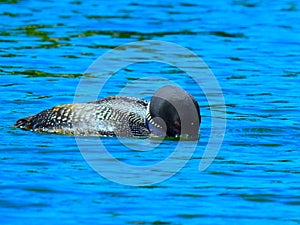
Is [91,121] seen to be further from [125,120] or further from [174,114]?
[174,114]

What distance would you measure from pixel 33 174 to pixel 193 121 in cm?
236

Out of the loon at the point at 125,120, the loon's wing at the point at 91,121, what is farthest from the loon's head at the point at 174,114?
the loon's wing at the point at 91,121

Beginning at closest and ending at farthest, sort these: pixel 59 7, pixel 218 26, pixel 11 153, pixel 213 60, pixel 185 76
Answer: pixel 11 153, pixel 185 76, pixel 213 60, pixel 218 26, pixel 59 7

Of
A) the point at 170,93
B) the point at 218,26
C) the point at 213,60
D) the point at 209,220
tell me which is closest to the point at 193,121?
the point at 170,93

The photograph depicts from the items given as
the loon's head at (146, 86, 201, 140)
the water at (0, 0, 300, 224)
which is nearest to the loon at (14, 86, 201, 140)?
the loon's head at (146, 86, 201, 140)

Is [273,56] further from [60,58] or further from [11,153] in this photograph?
[11,153]

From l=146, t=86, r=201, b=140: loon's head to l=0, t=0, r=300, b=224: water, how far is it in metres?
0.25

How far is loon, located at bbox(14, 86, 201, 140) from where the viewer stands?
36.4ft

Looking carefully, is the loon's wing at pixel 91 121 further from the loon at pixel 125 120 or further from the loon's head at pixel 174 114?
the loon's head at pixel 174 114

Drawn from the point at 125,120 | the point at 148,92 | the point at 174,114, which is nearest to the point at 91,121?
the point at 125,120

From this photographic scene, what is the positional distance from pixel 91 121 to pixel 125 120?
0.40m

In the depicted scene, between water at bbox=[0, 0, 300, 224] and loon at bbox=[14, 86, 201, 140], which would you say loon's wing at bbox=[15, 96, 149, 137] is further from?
water at bbox=[0, 0, 300, 224]

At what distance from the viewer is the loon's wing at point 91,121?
36.6 ft

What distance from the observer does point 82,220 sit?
8000 mm
